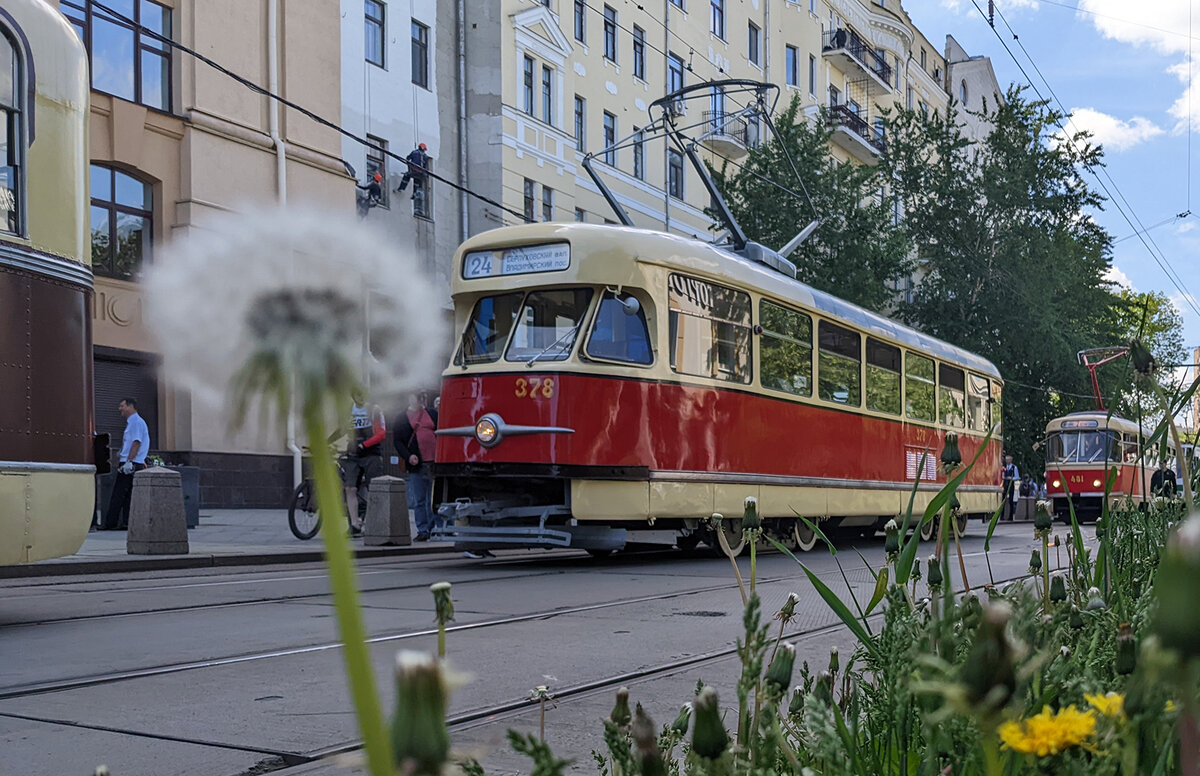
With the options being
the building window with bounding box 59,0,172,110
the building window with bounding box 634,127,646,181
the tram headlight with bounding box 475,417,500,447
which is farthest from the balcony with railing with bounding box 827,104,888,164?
the tram headlight with bounding box 475,417,500,447

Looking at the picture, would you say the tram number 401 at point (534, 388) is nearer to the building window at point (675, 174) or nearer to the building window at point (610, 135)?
the building window at point (610, 135)

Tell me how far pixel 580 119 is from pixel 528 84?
9.08 ft

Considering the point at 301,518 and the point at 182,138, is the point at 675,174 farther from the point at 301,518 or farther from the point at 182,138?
the point at 301,518

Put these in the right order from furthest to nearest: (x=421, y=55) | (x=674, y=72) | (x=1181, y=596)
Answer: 1. (x=674, y=72)
2. (x=421, y=55)
3. (x=1181, y=596)

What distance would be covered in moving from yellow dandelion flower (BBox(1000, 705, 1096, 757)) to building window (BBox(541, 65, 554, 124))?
3104 centimetres

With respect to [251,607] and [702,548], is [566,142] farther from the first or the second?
[251,607]

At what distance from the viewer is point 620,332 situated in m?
11.4

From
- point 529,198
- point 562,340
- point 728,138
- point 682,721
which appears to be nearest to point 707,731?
point 682,721

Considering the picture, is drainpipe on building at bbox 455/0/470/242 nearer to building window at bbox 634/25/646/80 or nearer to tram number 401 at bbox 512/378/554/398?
building window at bbox 634/25/646/80

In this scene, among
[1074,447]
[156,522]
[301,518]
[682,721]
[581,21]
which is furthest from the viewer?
[581,21]

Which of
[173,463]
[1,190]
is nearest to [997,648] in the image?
[1,190]

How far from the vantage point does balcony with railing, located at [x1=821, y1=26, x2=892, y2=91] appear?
46.3 metres

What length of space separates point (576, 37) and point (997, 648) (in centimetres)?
3348

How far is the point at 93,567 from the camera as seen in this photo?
1095 centimetres
